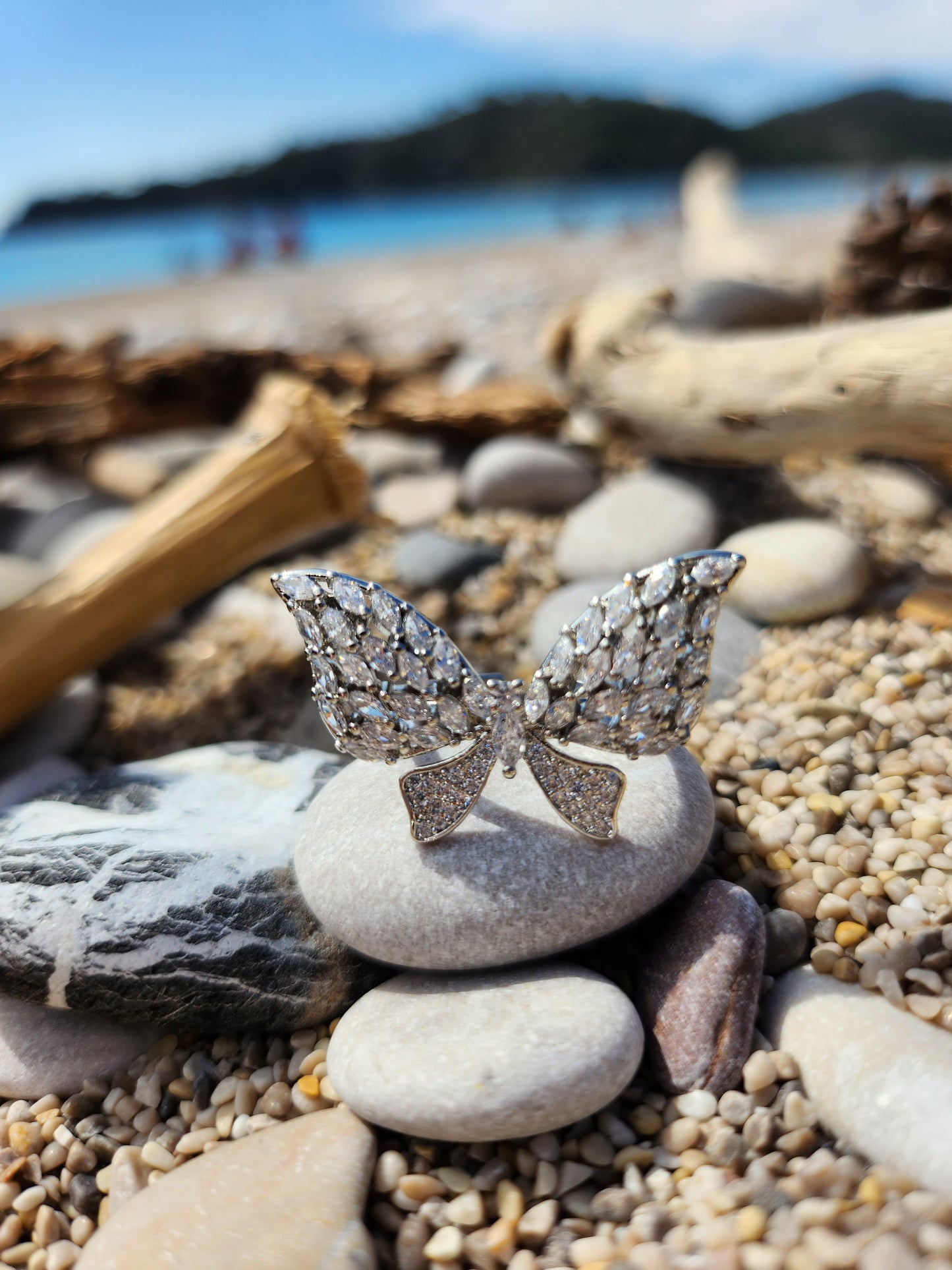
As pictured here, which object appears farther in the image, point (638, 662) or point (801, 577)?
point (801, 577)

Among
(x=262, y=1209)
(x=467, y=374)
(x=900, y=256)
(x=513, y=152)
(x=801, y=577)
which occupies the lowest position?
(x=262, y=1209)

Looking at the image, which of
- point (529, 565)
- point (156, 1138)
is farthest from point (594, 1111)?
point (529, 565)

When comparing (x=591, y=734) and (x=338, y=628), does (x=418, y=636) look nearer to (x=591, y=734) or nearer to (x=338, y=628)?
(x=338, y=628)

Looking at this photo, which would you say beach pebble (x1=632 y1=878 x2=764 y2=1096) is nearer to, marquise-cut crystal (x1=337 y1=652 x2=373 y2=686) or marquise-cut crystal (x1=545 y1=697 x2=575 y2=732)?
marquise-cut crystal (x1=545 y1=697 x2=575 y2=732)

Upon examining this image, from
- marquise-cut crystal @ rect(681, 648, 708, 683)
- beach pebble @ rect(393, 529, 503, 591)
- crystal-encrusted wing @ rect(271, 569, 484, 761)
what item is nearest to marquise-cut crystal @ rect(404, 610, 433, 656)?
crystal-encrusted wing @ rect(271, 569, 484, 761)

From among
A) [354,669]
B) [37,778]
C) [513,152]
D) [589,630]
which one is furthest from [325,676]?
[513,152]

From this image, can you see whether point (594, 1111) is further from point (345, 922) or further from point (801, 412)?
point (801, 412)

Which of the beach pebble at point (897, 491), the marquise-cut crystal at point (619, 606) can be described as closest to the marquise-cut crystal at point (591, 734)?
the marquise-cut crystal at point (619, 606)
